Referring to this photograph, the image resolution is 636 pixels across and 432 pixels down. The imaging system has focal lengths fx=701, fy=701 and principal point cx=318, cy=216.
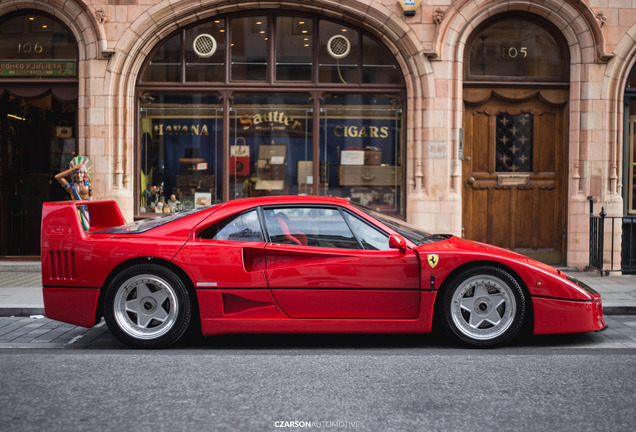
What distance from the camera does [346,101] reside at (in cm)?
1166

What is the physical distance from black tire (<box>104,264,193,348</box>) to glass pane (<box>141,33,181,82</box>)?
659cm

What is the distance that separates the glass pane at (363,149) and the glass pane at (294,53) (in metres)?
0.65

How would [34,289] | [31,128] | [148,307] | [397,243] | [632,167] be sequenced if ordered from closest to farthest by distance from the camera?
[397,243], [148,307], [34,289], [632,167], [31,128]

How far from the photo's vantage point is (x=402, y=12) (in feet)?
37.0

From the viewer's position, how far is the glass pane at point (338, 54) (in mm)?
11656

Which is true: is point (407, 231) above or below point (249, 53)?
below

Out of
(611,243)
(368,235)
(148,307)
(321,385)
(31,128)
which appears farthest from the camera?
(31,128)

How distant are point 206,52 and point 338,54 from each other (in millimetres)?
2198

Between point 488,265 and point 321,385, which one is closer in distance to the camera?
point 321,385

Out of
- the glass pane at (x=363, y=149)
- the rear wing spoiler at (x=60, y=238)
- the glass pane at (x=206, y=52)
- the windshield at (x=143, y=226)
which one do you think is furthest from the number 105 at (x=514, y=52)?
the rear wing spoiler at (x=60, y=238)

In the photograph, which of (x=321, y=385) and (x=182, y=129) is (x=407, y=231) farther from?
(x=182, y=129)

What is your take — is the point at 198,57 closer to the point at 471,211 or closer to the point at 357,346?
the point at 471,211

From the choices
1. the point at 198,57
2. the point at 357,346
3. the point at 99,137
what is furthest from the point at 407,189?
the point at 357,346

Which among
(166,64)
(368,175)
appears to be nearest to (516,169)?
(368,175)
